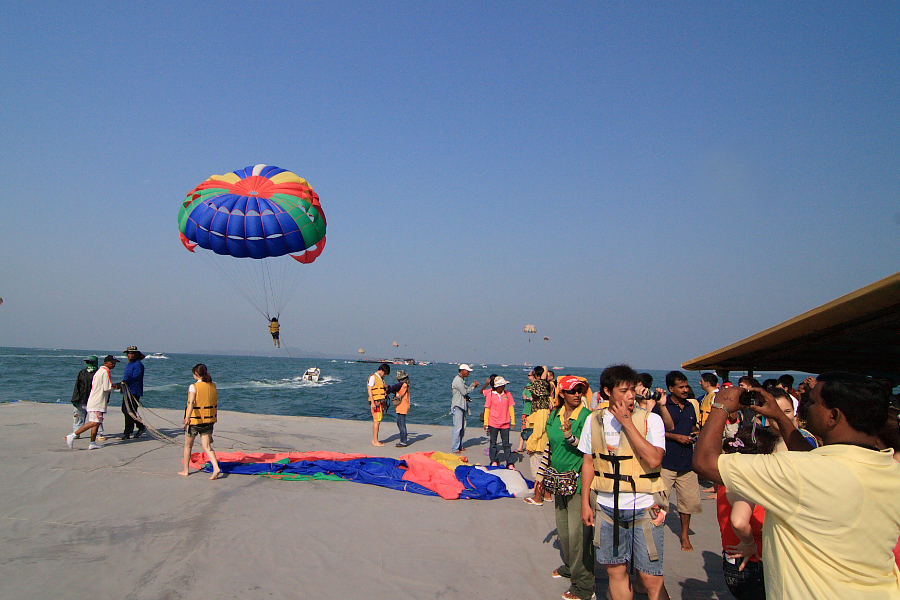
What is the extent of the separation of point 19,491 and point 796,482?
7935 mm

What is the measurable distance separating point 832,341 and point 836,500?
1.71 metres

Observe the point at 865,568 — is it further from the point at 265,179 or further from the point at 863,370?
the point at 265,179

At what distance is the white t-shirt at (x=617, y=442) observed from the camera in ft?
10.9

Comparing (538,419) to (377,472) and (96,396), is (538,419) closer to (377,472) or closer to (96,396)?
(377,472)

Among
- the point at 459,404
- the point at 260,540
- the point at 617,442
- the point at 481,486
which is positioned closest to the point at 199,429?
the point at 260,540

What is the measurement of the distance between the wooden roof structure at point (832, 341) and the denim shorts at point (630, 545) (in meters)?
1.09

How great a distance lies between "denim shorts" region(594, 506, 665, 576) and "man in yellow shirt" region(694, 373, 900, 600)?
4.92ft

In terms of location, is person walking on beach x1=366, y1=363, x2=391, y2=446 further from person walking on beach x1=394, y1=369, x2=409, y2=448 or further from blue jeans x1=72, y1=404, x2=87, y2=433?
blue jeans x1=72, y1=404, x2=87, y2=433

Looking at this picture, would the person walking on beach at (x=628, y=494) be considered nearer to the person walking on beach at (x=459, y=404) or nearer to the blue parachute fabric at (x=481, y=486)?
the blue parachute fabric at (x=481, y=486)

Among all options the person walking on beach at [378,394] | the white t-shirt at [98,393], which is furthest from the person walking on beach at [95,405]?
the person walking on beach at [378,394]

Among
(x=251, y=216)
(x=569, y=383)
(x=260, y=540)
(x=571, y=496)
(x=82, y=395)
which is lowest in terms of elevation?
(x=260, y=540)

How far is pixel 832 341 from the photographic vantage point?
3.01m

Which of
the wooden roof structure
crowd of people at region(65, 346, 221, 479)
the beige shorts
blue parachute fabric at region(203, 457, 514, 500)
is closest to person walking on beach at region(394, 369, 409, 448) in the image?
blue parachute fabric at region(203, 457, 514, 500)

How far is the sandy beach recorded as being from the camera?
4.11m
